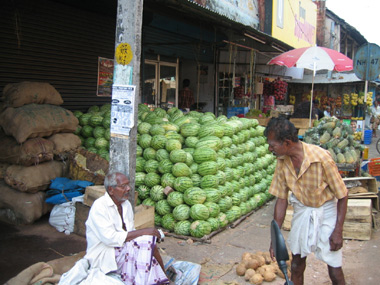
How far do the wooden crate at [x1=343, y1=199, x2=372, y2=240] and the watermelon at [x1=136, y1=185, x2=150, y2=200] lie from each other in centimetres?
324

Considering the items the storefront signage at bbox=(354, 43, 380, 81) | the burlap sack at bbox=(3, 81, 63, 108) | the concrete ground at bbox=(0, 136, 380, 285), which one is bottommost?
the concrete ground at bbox=(0, 136, 380, 285)

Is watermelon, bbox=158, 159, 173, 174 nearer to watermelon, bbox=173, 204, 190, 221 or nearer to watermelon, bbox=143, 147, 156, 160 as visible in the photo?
watermelon, bbox=143, 147, 156, 160

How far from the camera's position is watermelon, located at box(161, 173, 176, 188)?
5.73 metres

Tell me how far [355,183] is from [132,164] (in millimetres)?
4432

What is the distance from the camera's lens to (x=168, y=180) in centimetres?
573

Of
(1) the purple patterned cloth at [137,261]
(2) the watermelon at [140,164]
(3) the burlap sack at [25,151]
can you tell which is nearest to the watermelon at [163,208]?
(2) the watermelon at [140,164]

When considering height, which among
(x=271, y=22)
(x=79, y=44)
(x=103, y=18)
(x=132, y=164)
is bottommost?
(x=132, y=164)

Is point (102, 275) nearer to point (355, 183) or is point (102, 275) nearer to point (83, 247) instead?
point (83, 247)

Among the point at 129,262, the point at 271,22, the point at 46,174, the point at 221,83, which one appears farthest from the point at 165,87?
the point at 129,262

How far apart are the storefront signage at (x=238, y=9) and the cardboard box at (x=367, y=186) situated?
4403 mm

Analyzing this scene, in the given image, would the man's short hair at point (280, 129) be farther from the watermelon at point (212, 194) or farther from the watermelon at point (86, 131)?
the watermelon at point (86, 131)

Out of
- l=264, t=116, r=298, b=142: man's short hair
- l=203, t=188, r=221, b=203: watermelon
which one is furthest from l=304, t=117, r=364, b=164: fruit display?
l=264, t=116, r=298, b=142: man's short hair

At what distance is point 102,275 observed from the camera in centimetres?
309

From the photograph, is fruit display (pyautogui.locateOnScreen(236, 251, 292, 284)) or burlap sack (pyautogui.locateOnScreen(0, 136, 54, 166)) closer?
fruit display (pyautogui.locateOnScreen(236, 251, 292, 284))
